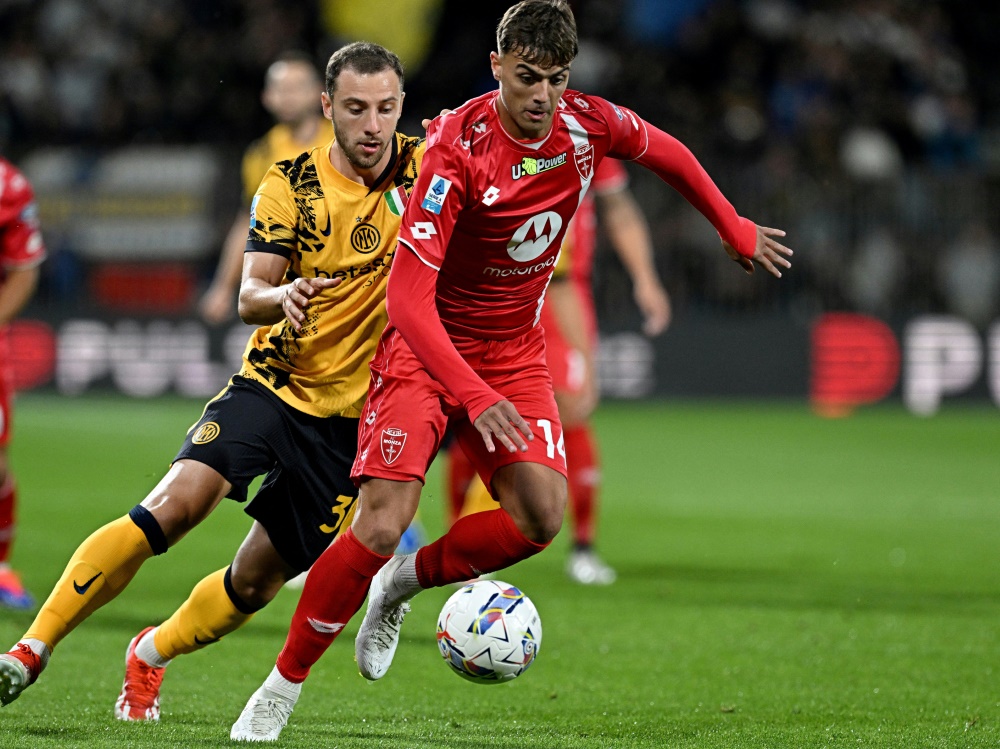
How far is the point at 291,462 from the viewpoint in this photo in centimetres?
477

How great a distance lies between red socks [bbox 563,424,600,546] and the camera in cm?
827

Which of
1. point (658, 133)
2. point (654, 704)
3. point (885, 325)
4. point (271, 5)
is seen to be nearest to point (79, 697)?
point (654, 704)

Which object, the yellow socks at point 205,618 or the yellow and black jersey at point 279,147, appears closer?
the yellow socks at point 205,618

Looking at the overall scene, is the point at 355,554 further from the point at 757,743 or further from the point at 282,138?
the point at 282,138

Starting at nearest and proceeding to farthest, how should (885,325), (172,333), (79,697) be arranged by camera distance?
1. (79,697)
2. (885,325)
3. (172,333)

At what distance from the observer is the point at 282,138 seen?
8250 mm

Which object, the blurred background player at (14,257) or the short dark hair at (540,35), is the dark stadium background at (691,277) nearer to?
the blurred background player at (14,257)

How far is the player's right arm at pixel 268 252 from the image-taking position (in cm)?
448

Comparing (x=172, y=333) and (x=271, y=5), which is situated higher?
(x=271, y=5)

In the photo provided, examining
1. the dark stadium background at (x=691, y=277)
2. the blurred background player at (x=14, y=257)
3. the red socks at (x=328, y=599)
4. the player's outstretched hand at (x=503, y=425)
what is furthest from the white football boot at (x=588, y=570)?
the player's outstretched hand at (x=503, y=425)

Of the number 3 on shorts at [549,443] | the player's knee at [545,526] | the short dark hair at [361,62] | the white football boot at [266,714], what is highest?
the short dark hair at [361,62]

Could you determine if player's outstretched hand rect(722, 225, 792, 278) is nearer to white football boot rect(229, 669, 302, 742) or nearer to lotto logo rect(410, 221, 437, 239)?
lotto logo rect(410, 221, 437, 239)

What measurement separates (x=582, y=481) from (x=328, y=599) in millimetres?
3881

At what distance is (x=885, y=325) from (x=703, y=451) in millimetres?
3713
